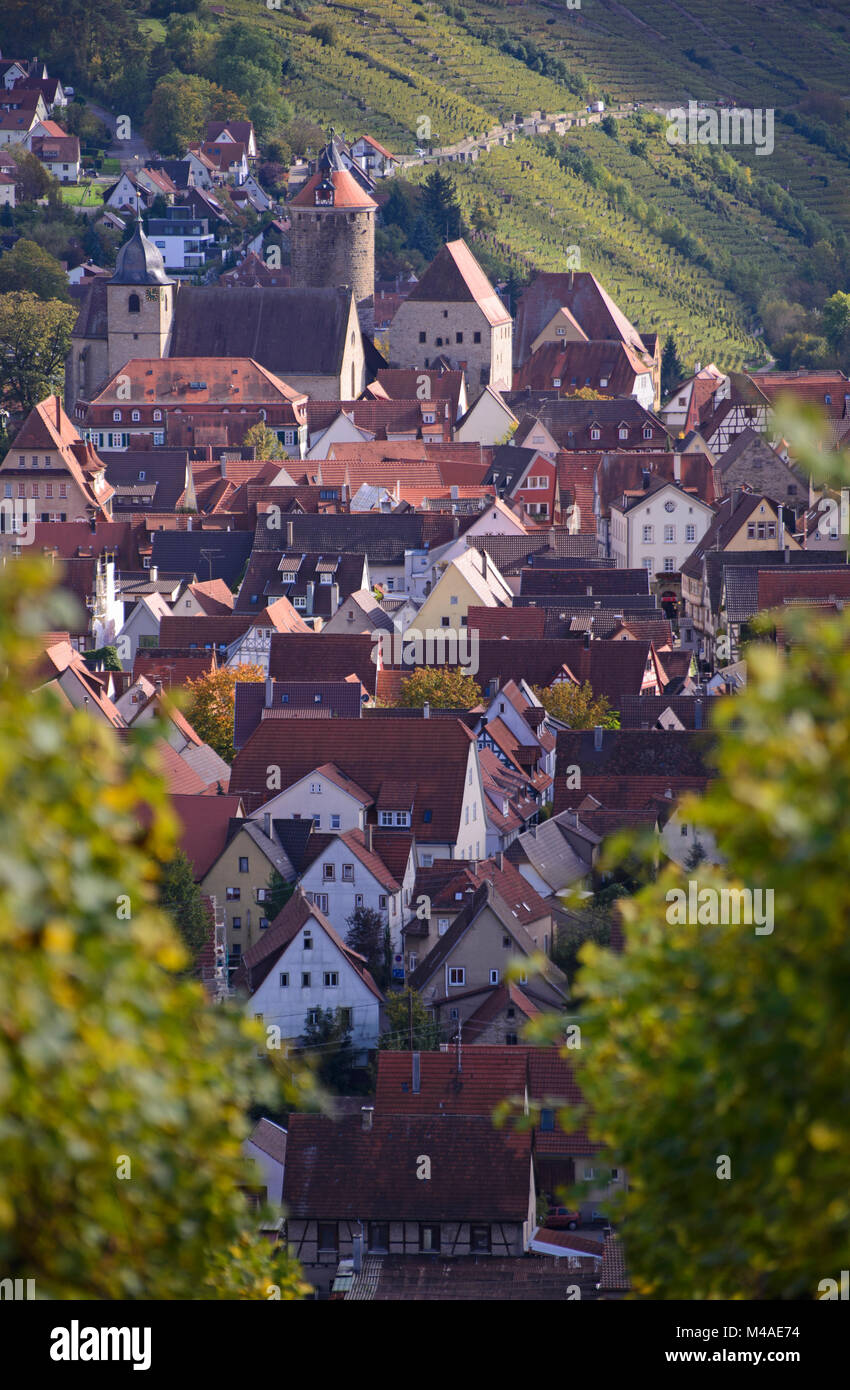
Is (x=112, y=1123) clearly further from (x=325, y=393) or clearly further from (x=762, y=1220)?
(x=325, y=393)

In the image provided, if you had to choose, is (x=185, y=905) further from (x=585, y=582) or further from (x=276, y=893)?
(x=585, y=582)

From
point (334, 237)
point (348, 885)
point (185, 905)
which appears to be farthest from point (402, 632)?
point (334, 237)

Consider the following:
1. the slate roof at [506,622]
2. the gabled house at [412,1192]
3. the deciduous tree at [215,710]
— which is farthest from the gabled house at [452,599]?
the gabled house at [412,1192]

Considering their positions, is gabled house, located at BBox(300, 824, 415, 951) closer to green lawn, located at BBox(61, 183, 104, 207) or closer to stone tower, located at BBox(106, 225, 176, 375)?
stone tower, located at BBox(106, 225, 176, 375)

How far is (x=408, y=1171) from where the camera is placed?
94.2 feet

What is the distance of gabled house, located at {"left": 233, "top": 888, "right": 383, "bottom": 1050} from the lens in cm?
3484

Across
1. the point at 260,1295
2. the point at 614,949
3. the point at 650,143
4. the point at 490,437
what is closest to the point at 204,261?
the point at 490,437

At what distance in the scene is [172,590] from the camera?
217 ft

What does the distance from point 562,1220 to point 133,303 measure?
250ft

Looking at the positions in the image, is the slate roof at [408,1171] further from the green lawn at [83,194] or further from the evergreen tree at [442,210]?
the green lawn at [83,194]

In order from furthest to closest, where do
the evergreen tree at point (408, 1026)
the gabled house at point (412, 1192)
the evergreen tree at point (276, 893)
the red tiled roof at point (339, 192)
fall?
the red tiled roof at point (339, 192) → the evergreen tree at point (276, 893) → the evergreen tree at point (408, 1026) → the gabled house at point (412, 1192)

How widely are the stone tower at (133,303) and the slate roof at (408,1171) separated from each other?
246ft

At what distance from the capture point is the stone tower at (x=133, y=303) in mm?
101688
